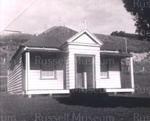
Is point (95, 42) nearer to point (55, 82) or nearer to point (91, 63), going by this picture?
point (91, 63)

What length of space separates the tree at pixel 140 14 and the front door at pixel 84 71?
7.64 m

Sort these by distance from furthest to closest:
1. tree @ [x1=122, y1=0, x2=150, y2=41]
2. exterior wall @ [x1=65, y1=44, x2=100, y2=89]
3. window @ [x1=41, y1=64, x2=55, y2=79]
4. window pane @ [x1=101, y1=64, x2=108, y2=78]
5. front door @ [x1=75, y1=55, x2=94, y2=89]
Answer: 1. window pane @ [x1=101, y1=64, x2=108, y2=78]
2. front door @ [x1=75, y1=55, x2=94, y2=89]
3. window @ [x1=41, y1=64, x2=55, y2=79]
4. exterior wall @ [x1=65, y1=44, x2=100, y2=89]
5. tree @ [x1=122, y1=0, x2=150, y2=41]

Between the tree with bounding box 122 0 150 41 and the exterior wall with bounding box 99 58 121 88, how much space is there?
8.66 metres

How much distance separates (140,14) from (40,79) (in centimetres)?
922

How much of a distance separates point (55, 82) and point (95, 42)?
4.05 m

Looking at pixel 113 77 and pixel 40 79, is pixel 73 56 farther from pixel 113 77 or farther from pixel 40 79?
pixel 113 77

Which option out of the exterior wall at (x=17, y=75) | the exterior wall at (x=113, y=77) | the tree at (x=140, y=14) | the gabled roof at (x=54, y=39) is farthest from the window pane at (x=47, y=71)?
the tree at (x=140, y=14)

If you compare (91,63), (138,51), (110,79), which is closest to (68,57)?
(91,63)

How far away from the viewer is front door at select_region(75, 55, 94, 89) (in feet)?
58.7

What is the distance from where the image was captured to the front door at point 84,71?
17906 mm

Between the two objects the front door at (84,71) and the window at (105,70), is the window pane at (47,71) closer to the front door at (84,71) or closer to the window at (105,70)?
the front door at (84,71)

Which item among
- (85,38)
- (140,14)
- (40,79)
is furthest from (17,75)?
(140,14)

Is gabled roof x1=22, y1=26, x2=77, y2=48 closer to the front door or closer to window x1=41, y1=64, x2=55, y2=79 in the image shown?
window x1=41, y1=64, x2=55, y2=79

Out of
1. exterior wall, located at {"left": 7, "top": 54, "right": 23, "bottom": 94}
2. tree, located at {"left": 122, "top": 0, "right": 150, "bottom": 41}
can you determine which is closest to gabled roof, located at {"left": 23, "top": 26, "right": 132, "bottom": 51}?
exterior wall, located at {"left": 7, "top": 54, "right": 23, "bottom": 94}
